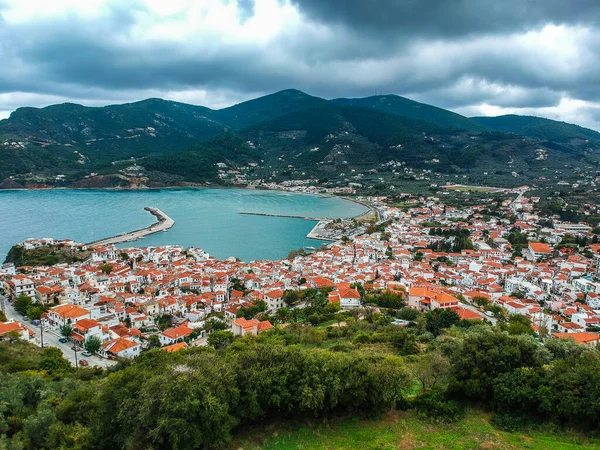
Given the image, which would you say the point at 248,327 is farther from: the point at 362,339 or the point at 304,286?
the point at 304,286

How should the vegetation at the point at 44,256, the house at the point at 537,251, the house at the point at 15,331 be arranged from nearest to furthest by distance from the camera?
the house at the point at 15,331
the vegetation at the point at 44,256
the house at the point at 537,251

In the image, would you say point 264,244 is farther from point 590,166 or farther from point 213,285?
point 590,166

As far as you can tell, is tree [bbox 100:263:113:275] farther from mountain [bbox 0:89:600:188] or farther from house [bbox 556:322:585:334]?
mountain [bbox 0:89:600:188]

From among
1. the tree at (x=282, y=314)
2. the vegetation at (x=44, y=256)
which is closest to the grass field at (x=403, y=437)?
the tree at (x=282, y=314)

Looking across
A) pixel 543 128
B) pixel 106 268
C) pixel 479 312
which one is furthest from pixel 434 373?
pixel 543 128

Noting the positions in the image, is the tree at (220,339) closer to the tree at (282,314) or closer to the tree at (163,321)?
the tree at (282,314)

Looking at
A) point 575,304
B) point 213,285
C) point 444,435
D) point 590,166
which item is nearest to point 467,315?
point 575,304
